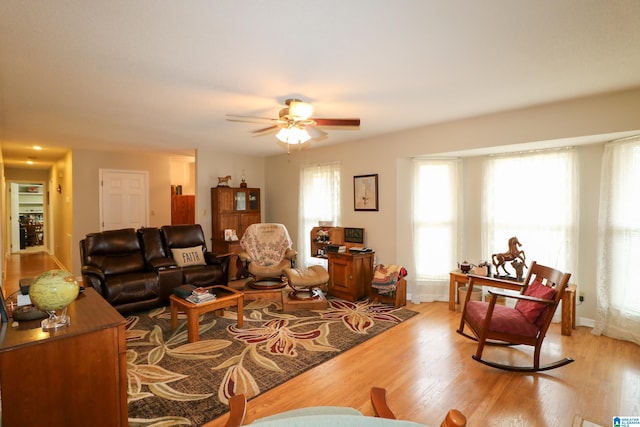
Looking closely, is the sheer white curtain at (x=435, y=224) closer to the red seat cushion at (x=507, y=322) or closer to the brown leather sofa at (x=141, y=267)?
the red seat cushion at (x=507, y=322)

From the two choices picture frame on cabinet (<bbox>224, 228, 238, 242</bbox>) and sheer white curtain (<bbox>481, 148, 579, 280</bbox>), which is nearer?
sheer white curtain (<bbox>481, 148, 579, 280</bbox>)

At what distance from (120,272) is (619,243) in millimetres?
5800

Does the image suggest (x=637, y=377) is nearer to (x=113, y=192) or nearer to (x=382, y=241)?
(x=382, y=241)

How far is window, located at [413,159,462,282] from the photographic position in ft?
14.6

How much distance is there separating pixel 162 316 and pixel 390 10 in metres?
3.96

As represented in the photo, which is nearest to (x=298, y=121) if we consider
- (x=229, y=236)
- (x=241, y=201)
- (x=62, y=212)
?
(x=229, y=236)

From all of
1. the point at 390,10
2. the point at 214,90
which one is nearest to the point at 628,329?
the point at 390,10

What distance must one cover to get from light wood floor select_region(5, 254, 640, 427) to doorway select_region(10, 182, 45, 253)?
35.5 feet

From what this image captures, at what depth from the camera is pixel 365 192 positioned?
16.1ft

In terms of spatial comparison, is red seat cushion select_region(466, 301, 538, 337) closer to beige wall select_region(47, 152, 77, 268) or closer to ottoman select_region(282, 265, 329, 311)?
ottoman select_region(282, 265, 329, 311)

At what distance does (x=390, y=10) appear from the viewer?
161 centimetres

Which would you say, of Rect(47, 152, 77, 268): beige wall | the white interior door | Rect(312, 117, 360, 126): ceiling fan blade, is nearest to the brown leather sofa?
the white interior door

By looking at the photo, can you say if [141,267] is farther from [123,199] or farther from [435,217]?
[435,217]

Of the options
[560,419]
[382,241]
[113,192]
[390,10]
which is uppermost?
[390,10]
